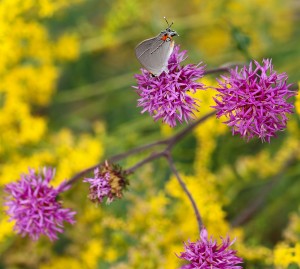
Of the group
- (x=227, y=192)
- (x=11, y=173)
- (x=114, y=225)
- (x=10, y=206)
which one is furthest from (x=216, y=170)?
(x=10, y=206)

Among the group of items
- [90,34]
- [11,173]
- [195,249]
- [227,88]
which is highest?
[90,34]

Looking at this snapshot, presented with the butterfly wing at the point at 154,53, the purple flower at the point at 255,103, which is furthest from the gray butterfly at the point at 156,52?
the purple flower at the point at 255,103

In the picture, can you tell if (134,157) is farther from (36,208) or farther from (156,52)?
(156,52)

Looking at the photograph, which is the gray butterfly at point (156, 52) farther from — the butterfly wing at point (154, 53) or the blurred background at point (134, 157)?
the blurred background at point (134, 157)

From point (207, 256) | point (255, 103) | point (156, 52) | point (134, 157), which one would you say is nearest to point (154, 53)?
point (156, 52)

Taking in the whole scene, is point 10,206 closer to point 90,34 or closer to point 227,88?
point 227,88

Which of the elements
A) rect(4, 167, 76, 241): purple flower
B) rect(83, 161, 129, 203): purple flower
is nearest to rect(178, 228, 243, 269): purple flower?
rect(83, 161, 129, 203): purple flower

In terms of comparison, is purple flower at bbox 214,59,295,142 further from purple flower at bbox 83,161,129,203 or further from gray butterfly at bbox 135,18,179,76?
purple flower at bbox 83,161,129,203
